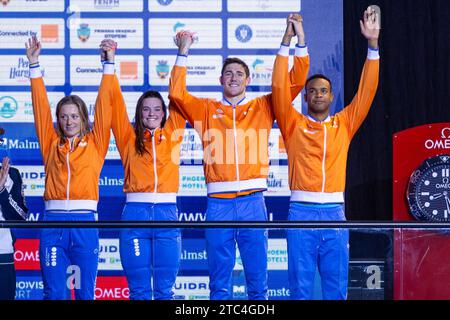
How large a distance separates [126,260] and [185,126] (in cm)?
134

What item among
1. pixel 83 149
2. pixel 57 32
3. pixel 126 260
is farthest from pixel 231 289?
pixel 57 32

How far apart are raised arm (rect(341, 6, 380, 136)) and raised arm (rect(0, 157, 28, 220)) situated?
218 cm

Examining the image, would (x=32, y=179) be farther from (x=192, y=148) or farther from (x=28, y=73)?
(x=192, y=148)

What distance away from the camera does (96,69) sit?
19.9 feet

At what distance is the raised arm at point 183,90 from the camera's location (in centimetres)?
543

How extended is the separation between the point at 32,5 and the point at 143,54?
856 millimetres

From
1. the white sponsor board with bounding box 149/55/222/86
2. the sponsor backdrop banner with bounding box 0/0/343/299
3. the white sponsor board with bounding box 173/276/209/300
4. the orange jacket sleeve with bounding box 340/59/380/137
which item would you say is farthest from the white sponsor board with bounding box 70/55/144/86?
the white sponsor board with bounding box 173/276/209/300

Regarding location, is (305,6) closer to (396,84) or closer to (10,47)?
(396,84)

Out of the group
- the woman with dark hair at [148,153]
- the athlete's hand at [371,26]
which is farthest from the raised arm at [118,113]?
the athlete's hand at [371,26]

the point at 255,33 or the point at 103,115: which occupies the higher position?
the point at 255,33

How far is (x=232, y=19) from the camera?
6.05 metres

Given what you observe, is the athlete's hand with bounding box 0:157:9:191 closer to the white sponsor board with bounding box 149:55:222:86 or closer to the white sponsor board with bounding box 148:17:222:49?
the white sponsor board with bounding box 149:55:222:86

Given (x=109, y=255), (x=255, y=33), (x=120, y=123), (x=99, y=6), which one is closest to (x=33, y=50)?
(x=99, y=6)

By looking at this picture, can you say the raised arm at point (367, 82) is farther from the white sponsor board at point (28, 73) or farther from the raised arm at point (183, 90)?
the white sponsor board at point (28, 73)
